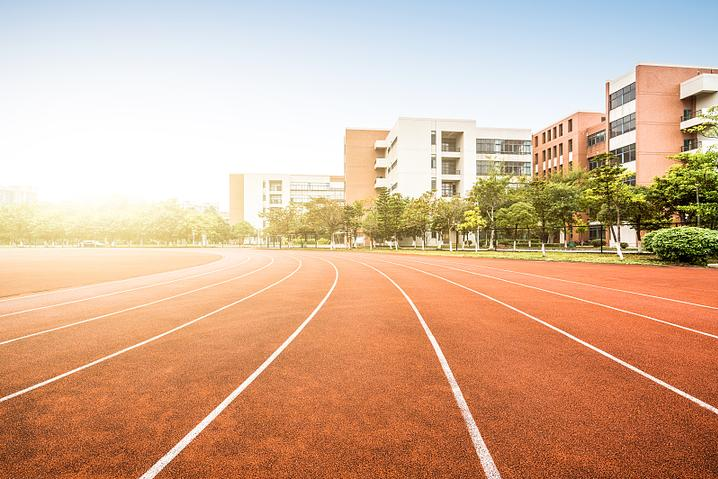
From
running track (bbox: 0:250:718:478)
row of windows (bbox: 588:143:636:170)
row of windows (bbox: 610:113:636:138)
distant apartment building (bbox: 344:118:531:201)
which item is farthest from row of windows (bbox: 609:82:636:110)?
running track (bbox: 0:250:718:478)

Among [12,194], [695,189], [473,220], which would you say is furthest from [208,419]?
[12,194]

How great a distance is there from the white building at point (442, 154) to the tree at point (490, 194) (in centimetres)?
1633

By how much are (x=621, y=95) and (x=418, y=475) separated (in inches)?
2099

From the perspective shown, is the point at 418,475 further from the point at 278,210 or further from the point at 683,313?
the point at 278,210

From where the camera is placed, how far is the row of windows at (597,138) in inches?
1943

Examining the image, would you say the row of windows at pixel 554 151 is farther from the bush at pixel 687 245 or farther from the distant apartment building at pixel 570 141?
the bush at pixel 687 245

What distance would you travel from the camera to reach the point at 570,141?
56.8 meters

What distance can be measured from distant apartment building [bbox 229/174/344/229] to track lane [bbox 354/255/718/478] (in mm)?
95245

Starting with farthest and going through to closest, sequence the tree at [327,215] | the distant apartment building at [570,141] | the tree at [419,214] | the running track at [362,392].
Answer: the tree at [327,215]
the distant apartment building at [570,141]
the tree at [419,214]
the running track at [362,392]

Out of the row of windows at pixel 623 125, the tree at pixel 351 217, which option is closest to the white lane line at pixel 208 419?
the tree at pixel 351 217

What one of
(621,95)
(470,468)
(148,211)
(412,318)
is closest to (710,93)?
(621,95)

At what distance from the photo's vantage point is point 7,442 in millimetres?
3402

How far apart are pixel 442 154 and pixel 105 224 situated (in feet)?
255

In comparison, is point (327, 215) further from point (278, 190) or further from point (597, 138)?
point (278, 190)
